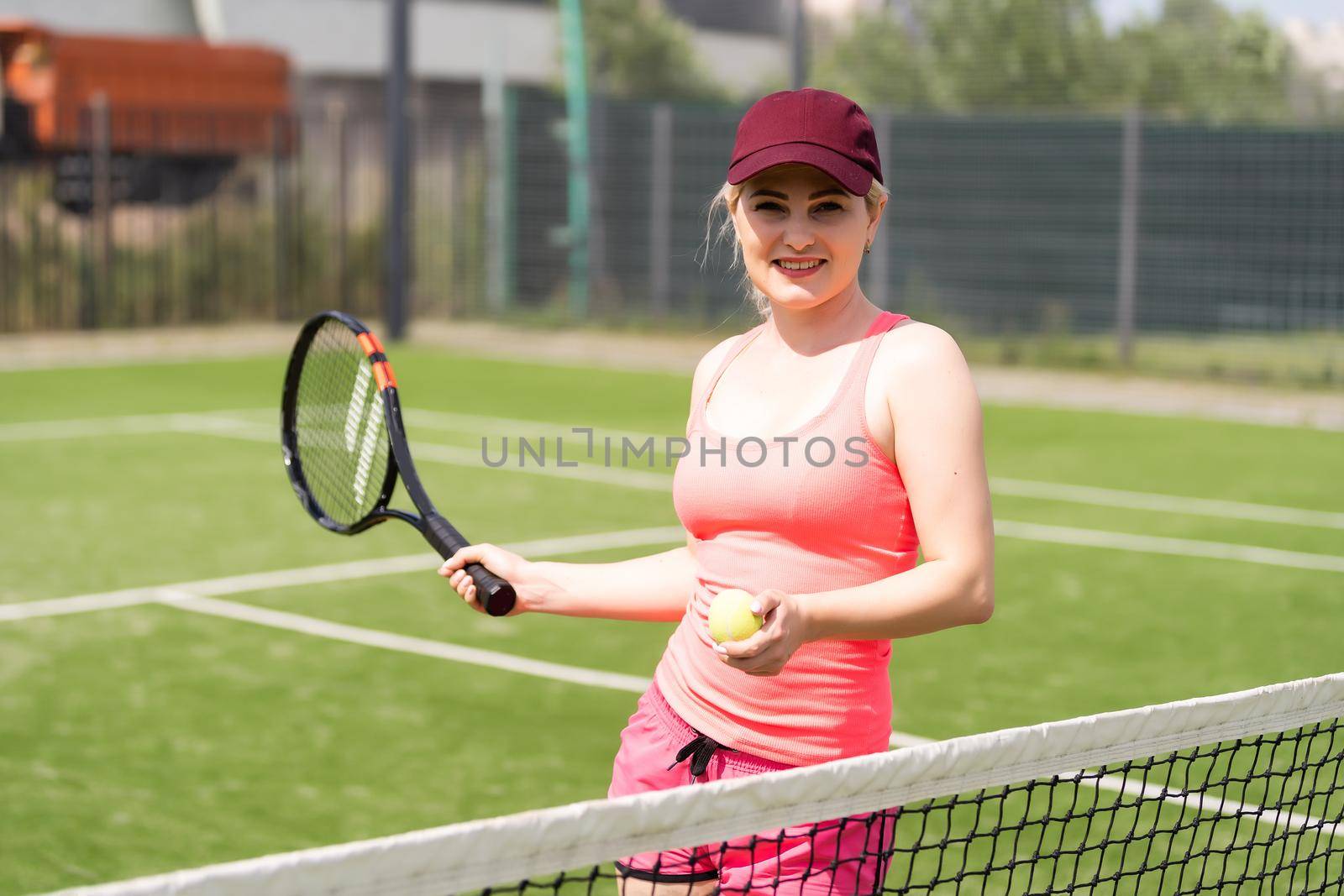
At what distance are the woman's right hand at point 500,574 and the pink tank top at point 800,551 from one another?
1.15 feet

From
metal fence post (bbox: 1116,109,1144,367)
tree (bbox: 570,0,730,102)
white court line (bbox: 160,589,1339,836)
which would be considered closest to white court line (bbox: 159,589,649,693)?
white court line (bbox: 160,589,1339,836)

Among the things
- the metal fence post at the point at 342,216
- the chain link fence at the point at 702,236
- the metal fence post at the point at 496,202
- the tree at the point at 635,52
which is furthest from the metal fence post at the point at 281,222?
the tree at the point at 635,52

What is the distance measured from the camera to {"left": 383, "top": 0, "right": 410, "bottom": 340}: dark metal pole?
18.3m

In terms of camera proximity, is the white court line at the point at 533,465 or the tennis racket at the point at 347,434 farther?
the white court line at the point at 533,465

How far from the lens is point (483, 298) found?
20.9 meters

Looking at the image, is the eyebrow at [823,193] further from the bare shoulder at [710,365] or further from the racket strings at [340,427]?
the racket strings at [340,427]

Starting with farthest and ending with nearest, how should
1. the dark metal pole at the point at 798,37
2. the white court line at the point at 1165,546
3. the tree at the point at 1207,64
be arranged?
1. the tree at the point at 1207,64
2. the dark metal pole at the point at 798,37
3. the white court line at the point at 1165,546

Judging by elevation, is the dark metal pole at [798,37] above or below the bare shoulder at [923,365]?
above

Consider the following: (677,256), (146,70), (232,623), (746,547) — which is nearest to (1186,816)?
(746,547)

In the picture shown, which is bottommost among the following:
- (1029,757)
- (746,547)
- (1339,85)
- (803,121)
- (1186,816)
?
(1186,816)

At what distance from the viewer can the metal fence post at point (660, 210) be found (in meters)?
19.2

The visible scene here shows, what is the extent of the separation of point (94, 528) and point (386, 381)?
19.3ft

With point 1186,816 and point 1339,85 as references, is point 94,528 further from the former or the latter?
point 1339,85

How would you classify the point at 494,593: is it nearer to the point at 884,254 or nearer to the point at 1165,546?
the point at 1165,546
